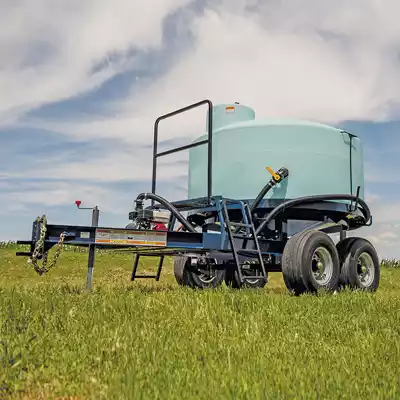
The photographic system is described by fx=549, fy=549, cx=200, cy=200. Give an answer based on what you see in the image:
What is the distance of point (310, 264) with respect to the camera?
27.6 ft

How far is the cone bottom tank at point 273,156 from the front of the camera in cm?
929

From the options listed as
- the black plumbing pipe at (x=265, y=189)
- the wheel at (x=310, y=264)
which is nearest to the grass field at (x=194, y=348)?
the wheel at (x=310, y=264)

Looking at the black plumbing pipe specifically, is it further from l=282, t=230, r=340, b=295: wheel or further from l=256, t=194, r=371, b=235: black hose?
l=282, t=230, r=340, b=295: wheel

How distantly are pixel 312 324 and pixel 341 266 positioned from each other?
4.74 m

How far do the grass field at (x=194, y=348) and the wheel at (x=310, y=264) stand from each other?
72.6 inches

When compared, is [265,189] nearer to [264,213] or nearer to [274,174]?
[274,174]

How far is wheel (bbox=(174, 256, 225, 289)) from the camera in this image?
10.0 metres

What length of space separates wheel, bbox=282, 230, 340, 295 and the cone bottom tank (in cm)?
96

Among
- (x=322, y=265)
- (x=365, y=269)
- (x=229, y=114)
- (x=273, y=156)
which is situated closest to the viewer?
(x=322, y=265)

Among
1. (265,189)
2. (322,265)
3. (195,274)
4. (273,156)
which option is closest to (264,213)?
(265,189)

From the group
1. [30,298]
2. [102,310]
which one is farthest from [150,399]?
[30,298]

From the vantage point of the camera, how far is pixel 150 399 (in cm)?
286

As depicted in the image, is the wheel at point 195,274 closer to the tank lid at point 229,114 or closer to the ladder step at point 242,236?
the ladder step at point 242,236

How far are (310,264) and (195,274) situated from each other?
2508 millimetres
